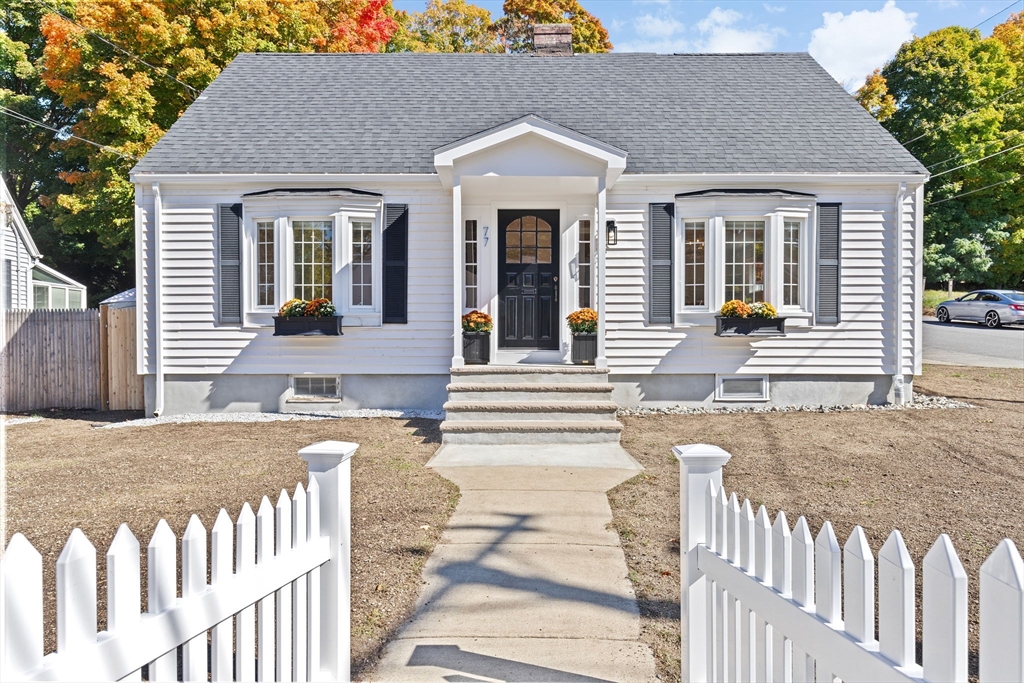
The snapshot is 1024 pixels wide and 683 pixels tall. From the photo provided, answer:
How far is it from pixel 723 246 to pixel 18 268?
59.7 feet

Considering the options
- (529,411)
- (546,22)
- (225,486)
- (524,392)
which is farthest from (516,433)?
(546,22)

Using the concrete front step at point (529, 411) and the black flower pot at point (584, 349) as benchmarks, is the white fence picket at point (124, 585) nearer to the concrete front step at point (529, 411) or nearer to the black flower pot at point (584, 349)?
the concrete front step at point (529, 411)

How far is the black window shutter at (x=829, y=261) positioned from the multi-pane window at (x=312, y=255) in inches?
285

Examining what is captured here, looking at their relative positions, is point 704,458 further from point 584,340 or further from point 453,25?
point 453,25

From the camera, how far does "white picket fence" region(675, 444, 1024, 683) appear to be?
1.27 m

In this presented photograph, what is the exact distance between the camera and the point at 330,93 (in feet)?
36.7

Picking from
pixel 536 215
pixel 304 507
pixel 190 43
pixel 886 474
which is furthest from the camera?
pixel 190 43

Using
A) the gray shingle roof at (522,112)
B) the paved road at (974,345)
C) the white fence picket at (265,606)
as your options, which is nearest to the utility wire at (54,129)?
the gray shingle roof at (522,112)

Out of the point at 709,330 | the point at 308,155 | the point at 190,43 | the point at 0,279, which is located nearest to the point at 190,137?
the point at 308,155

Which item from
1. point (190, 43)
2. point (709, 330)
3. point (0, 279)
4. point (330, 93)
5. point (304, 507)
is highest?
point (190, 43)

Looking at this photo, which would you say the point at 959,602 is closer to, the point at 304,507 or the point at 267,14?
the point at 304,507

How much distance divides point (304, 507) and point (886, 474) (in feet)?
18.2

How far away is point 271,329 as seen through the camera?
955cm

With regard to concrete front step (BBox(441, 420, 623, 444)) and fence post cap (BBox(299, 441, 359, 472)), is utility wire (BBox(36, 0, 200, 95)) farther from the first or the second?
fence post cap (BBox(299, 441, 359, 472))
